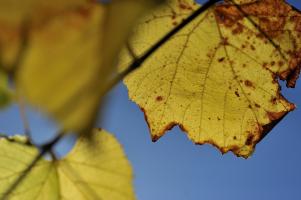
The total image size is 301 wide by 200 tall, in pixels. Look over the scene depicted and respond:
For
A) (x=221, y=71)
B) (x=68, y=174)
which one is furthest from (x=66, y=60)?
(x=221, y=71)

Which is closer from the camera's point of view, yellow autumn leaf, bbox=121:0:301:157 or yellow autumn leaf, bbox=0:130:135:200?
yellow autumn leaf, bbox=0:130:135:200

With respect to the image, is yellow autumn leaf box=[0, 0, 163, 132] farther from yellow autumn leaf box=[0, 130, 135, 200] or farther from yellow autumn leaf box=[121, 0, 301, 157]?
yellow autumn leaf box=[121, 0, 301, 157]

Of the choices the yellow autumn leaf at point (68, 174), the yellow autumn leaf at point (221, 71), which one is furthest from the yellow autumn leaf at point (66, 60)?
the yellow autumn leaf at point (221, 71)

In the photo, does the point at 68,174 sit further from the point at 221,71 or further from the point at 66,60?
the point at 66,60

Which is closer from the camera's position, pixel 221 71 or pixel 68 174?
pixel 68 174

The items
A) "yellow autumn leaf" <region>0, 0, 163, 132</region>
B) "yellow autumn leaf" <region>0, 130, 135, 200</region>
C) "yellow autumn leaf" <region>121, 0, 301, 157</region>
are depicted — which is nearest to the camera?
"yellow autumn leaf" <region>0, 0, 163, 132</region>

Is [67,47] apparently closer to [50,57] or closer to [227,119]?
[50,57]

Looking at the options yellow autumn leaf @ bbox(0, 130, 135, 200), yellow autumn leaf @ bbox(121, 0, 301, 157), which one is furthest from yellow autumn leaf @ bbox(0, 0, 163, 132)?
yellow autumn leaf @ bbox(121, 0, 301, 157)
